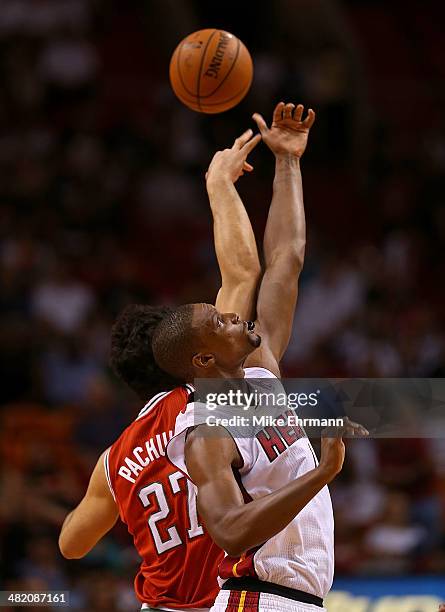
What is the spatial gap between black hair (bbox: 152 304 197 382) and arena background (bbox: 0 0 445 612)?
11.1 ft

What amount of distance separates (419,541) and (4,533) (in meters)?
2.85

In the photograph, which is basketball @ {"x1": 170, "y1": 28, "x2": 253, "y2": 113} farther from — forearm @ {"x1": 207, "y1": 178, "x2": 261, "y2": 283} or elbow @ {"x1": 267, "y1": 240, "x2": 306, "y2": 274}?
elbow @ {"x1": 267, "y1": 240, "x2": 306, "y2": 274}

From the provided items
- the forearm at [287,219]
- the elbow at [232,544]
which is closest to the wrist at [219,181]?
the forearm at [287,219]

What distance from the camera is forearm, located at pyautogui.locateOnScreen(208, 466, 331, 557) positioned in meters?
3.26

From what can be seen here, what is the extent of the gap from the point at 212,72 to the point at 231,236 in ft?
3.18

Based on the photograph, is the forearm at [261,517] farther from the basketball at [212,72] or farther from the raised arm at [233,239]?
the basketball at [212,72]

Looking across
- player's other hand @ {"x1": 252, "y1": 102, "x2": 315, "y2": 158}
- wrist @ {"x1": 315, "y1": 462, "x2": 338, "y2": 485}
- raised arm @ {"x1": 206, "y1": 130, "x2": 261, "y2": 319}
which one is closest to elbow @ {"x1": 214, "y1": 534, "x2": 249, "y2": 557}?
wrist @ {"x1": 315, "y1": 462, "x2": 338, "y2": 485}

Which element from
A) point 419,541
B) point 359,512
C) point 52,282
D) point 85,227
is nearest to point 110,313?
point 52,282

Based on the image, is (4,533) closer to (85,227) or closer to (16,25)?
(85,227)

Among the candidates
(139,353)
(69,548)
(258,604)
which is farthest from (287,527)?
(69,548)

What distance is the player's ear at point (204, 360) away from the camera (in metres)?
3.83

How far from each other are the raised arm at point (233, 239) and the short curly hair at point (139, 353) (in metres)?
0.44

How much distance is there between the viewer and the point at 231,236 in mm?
4980

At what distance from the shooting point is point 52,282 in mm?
10203
